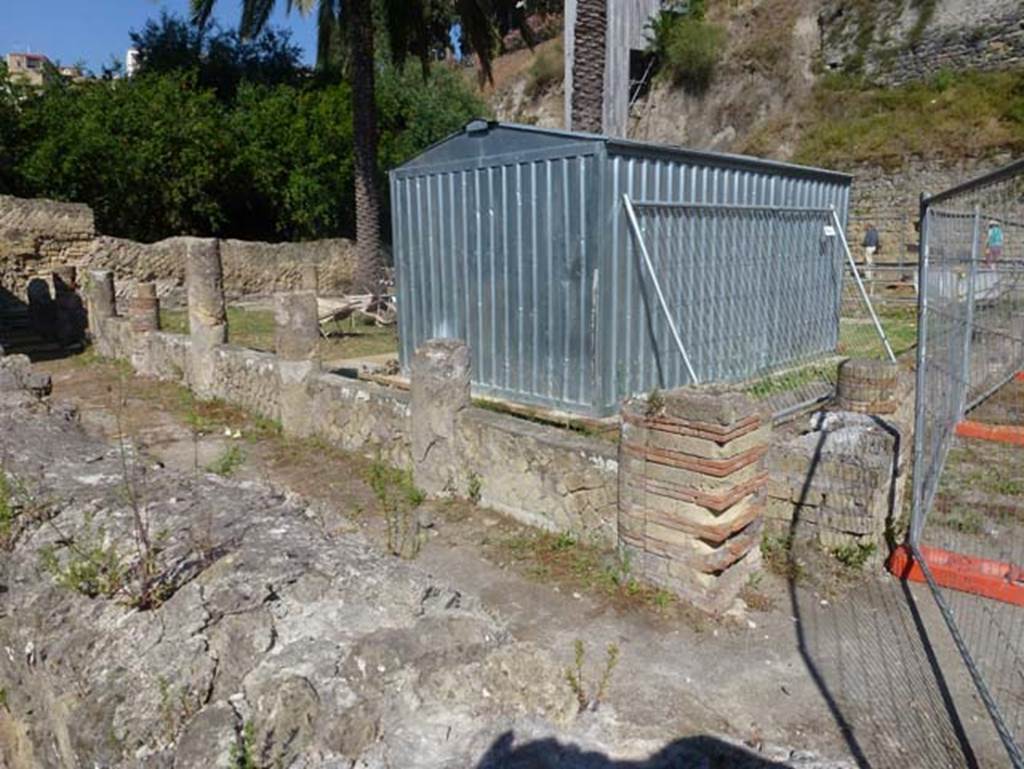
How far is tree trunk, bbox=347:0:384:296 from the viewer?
579 inches

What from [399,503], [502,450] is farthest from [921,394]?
[399,503]

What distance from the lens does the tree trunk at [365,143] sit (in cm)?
1471

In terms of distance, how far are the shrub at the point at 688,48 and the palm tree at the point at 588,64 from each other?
1862 centimetres

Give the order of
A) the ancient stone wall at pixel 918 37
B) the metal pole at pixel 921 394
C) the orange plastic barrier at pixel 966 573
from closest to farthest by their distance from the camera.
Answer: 1. the orange plastic barrier at pixel 966 573
2. the metal pole at pixel 921 394
3. the ancient stone wall at pixel 918 37

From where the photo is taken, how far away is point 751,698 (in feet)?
9.95

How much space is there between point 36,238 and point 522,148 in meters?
13.7

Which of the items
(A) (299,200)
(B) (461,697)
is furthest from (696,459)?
(A) (299,200)

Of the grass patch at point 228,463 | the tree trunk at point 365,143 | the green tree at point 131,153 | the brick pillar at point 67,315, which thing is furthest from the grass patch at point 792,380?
the green tree at point 131,153

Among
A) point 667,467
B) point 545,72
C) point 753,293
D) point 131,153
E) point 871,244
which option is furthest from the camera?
point 545,72

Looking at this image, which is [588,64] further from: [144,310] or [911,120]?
[911,120]

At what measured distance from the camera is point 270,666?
2033mm

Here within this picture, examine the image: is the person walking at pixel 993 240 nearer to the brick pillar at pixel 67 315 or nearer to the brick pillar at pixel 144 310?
the brick pillar at pixel 144 310

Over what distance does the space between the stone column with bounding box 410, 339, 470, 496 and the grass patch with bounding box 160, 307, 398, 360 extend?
6.37 meters

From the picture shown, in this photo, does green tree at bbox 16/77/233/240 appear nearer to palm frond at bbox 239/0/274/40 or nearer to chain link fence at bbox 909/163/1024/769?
palm frond at bbox 239/0/274/40
